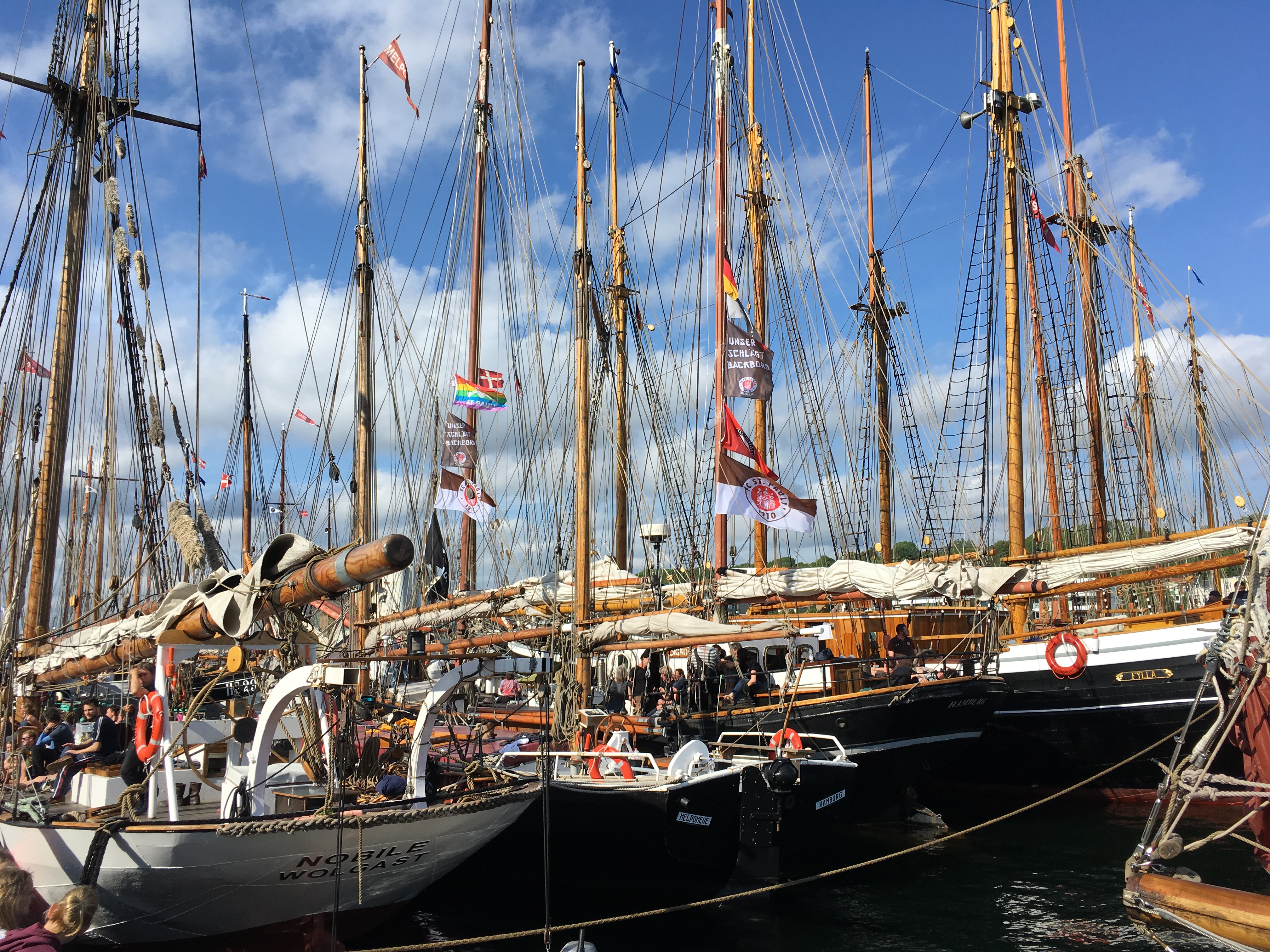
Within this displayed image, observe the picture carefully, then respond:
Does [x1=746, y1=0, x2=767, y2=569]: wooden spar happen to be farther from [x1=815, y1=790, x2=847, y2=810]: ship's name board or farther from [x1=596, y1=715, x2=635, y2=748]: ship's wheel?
[x1=815, y1=790, x2=847, y2=810]: ship's name board

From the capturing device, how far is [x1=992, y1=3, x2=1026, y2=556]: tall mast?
70.8ft

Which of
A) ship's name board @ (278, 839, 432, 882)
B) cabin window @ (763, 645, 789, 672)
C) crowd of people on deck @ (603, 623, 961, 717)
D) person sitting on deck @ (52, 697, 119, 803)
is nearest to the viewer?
ship's name board @ (278, 839, 432, 882)

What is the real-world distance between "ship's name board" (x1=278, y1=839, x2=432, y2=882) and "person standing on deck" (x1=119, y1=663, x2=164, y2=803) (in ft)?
7.06

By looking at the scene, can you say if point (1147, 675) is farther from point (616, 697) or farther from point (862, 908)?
point (616, 697)

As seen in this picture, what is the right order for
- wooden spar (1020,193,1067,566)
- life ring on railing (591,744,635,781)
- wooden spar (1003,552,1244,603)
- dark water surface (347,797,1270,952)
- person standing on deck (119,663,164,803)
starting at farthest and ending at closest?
wooden spar (1020,193,1067,566) → wooden spar (1003,552,1244,603) → life ring on railing (591,744,635,781) → dark water surface (347,797,1270,952) → person standing on deck (119,663,164,803)

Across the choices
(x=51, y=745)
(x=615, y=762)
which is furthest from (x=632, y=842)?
(x=51, y=745)

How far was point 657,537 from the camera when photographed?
2867 centimetres

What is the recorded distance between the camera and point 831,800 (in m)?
13.3

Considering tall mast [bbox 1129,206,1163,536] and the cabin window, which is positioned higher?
tall mast [bbox 1129,206,1163,536]

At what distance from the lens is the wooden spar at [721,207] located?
2056cm

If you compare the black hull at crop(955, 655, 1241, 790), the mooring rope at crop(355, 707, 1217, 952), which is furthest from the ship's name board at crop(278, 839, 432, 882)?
the black hull at crop(955, 655, 1241, 790)

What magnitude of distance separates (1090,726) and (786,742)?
27.3ft

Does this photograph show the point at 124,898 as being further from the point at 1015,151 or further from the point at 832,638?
the point at 1015,151

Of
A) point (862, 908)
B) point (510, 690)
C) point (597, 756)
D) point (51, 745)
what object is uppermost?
point (51, 745)
